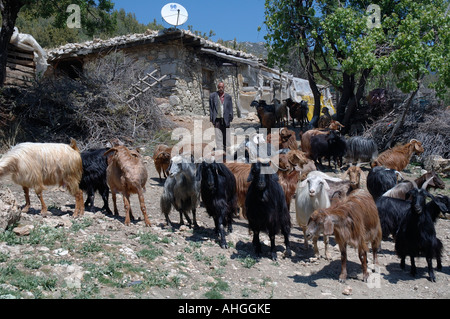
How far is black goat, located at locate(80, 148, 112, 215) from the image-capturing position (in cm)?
777

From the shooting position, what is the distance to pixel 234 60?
1828 cm

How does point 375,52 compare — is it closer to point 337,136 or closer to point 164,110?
point 337,136

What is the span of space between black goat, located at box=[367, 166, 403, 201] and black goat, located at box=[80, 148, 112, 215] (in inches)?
192

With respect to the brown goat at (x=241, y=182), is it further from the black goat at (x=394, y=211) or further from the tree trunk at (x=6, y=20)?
the tree trunk at (x=6, y=20)

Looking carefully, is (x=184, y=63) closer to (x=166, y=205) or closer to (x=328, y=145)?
(x=328, y=145)

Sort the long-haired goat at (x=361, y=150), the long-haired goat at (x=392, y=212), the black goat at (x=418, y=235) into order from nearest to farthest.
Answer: the black goat at (x=418, y=235) → the long-haired goat at (x=392, y=212) → the long-haired goat at (x=361, y=150)

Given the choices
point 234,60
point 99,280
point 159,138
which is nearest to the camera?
point 99,280

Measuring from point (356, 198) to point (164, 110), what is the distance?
433 inches

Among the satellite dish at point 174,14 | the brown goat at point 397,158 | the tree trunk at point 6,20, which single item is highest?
the satellite dish at point 174,14

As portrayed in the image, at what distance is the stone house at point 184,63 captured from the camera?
16.6 m

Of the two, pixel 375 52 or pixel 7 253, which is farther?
pixel 375 52

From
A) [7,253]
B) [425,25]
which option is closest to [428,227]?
[7,253]

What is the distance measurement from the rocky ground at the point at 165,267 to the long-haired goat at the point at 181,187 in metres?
0.36

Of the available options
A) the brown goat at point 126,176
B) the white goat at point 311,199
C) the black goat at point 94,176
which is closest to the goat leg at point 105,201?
the black goat at point 94,176
